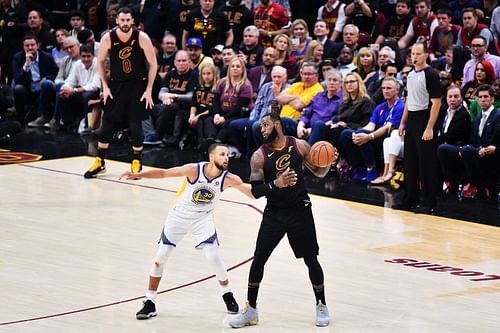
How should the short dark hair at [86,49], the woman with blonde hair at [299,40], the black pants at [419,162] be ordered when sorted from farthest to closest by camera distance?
the short dark hair at [86,49], the woman with blonde hair at [299,40], the black pants at [419,162]

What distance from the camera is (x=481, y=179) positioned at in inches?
508

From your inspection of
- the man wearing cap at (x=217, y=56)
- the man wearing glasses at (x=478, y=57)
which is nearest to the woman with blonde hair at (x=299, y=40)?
the man wearing cap at (x=217, y=56)

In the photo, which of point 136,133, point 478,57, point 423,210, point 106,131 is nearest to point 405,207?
point 423,210

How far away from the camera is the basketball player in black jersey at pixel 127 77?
13.0 metres

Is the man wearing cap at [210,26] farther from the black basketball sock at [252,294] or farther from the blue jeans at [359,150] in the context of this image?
the black basketball sock at [252,294]

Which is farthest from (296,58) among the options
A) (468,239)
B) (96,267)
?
(96,267)

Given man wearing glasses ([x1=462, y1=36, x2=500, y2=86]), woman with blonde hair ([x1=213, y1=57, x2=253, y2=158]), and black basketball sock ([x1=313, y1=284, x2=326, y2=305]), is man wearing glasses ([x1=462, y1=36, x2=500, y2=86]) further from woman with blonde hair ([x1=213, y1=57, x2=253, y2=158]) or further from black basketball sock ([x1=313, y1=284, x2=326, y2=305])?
black basketball sock ([x1=313, y1=284, x2=326, y2=305])

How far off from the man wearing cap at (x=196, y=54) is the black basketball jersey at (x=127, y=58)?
3246 mm

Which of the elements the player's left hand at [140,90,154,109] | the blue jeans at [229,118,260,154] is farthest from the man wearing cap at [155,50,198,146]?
the player's left hand at [140,90,154,109]

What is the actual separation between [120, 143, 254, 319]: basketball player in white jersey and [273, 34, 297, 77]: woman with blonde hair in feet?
25.7

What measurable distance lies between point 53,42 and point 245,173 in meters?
6.74

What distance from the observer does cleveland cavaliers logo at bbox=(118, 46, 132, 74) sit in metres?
13.0

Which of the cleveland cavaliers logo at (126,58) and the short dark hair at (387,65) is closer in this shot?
the cleveland cavaliers logo at (126,58)

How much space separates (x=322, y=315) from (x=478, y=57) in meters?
7.25
